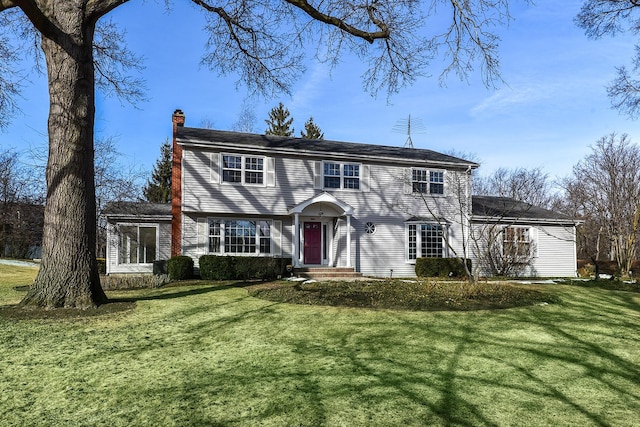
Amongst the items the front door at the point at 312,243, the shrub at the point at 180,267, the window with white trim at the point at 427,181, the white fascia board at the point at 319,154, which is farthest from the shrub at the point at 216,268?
the window with white trim at the point at 427,181

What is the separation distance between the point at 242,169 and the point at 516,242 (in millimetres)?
13557

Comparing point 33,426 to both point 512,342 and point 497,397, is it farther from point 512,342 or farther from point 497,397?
point 512,342

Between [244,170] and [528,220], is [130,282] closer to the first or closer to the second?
[244,170]

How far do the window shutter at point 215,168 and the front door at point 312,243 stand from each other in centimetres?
424

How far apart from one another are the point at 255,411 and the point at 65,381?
2.38m

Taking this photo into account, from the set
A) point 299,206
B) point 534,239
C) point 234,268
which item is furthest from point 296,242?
point 534,239

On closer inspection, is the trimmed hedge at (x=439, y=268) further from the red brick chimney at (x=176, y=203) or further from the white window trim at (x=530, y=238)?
the red brick chimney at (x=176, y=203)

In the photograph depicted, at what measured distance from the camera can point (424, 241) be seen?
2000cm

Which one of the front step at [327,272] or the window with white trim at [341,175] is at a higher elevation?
the window with white trim at [341,175]

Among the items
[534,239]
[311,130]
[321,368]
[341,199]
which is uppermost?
[311,130]

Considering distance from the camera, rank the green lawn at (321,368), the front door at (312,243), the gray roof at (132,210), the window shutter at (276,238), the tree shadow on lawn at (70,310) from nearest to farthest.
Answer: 1. the green lawn at (321,368)
2. the tree shadow on lawn at (70,310)
3. the window shutter at (276,238)
4. the front door at (312,243)
5. the gray roof at (132,210)

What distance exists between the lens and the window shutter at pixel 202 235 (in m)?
17.0

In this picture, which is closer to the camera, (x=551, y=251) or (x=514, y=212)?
(x=551, y=251)

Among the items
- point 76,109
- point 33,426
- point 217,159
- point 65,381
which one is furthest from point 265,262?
point 33,426
